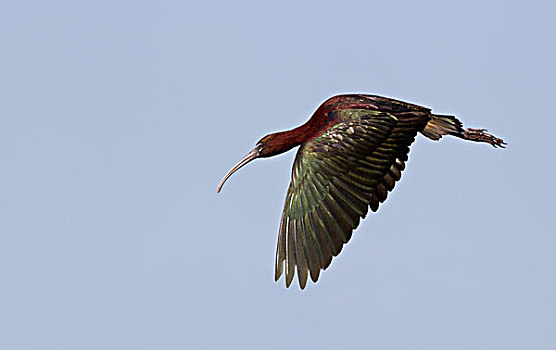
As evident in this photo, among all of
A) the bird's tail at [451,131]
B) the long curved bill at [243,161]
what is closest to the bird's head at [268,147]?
the long curved bill at [243,161]

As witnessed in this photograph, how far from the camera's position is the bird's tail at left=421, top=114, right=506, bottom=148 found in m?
19.9

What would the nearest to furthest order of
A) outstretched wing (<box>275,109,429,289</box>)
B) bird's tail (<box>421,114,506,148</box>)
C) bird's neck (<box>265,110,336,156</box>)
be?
outstretched wing (<box>275,109,429,289</box>), bird's neck (<box>265,110,336,156</box>), bird's tail (<box>421,114,506,148</box>)

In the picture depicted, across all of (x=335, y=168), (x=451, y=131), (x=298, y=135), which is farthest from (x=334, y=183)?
(x=451, y=131)

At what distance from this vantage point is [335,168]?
57.4 ft

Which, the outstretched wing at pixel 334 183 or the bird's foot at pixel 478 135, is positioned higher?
the bird's foot at pixel 478 135

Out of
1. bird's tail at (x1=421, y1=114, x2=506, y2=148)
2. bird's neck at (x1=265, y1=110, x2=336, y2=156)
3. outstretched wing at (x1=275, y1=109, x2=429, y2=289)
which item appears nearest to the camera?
outstretched wing at (x1=275, y1=109, x2=429, y2=289)

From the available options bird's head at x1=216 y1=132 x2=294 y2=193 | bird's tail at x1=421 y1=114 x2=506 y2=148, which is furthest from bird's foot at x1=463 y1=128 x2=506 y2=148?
bird's head at x1=216 y1=132 x2=294 y2=193

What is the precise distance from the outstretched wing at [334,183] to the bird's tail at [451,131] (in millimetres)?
1720

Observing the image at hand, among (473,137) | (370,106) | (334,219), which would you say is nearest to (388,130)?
(370,106)

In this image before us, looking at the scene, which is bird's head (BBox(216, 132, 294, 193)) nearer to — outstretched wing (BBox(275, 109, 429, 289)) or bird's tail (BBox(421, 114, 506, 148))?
outstretched wing (BBox(275, 109, 429, 289))

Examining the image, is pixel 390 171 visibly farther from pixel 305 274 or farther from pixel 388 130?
pixel 305 274

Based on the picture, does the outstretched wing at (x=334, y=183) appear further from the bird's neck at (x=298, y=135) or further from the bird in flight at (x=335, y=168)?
the bird's neck at (x=298, y=135)

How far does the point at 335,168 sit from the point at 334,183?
0.24 m

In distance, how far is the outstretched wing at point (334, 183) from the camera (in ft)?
56.0
